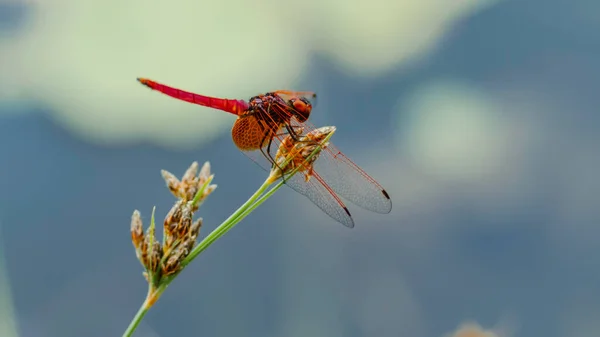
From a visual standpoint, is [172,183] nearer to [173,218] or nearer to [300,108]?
[173,218]

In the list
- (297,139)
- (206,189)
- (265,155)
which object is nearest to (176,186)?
(206,189)

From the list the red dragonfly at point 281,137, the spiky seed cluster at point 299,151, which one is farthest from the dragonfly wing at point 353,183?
the spiky seed cluster at point 299,151

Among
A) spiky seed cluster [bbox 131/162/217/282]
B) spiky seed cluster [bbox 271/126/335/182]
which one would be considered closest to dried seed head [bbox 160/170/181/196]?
spiky seed cluster [bbox 131/162/217/282]

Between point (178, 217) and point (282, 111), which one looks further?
point (282, 111)

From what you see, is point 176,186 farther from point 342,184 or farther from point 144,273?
point 342,184

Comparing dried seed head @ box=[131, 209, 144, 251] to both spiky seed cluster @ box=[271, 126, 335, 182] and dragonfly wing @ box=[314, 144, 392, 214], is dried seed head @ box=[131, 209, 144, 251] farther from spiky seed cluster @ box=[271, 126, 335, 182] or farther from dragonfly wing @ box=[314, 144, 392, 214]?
dragonfly wing @ box=[314, 144, 392, 214]

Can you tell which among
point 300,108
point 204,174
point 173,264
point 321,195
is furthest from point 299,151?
point 300,108

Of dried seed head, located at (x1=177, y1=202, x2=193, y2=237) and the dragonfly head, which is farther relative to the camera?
the dragonfly head

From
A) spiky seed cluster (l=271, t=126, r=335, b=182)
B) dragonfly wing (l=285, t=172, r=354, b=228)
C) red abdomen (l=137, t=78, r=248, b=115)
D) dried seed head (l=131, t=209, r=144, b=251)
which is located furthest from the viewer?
red abdomen (l=137, t=78, r=248, b=115)
